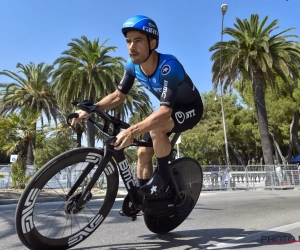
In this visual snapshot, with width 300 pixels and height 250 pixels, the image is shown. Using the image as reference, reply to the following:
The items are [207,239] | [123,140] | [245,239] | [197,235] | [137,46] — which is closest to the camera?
[123,140]

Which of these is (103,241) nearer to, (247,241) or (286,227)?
(247,241)

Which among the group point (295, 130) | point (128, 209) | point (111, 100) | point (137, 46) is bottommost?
point (128, 209)

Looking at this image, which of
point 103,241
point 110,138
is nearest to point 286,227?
point 103,241

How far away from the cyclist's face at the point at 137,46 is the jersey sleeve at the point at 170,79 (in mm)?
196

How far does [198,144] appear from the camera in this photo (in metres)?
39.8

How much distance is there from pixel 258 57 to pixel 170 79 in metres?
19.3

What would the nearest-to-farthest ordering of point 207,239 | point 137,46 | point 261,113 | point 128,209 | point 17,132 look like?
1. point 137,46
2. point 128,209
3. point 207,239
4. point 17,132
5. point 261,113

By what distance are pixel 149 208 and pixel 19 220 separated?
44.6 inches

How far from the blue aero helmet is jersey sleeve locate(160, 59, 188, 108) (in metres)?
0.29

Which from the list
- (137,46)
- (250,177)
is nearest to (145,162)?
(137,46)

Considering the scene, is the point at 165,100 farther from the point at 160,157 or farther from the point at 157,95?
the point at 160,157

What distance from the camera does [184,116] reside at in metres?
3.19

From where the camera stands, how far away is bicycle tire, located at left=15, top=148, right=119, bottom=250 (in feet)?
7.65

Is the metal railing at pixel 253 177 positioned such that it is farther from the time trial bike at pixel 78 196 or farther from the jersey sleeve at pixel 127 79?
the time trial bike at pixel 78 196
